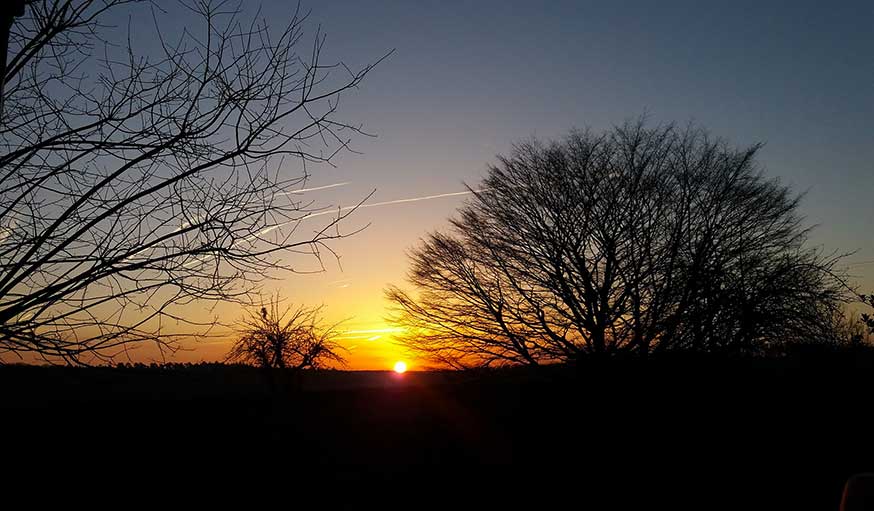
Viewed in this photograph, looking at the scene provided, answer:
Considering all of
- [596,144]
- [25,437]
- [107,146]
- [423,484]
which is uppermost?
[596,144]

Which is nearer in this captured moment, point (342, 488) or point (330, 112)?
point (330, 112)

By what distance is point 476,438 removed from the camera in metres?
6.13

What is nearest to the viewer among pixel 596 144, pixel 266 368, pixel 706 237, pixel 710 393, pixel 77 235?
pixel 77 235

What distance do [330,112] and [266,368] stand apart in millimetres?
16046

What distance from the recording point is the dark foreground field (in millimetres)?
4711

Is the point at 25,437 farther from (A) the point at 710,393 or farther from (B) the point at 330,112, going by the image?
(A) the point at 710,393

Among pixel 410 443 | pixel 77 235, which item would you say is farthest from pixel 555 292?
pixel 77 235

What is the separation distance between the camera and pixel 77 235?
12.0 feet

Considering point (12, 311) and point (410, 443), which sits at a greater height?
point (12, 311)

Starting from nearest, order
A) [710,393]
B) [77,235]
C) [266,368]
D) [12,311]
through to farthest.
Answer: [12,311]
[77,235]
[710,393]
[266,368]

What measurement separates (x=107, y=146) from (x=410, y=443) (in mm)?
3460

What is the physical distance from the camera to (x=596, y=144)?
15953 mm

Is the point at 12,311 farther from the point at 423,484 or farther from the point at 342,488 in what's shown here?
the point at 423,484

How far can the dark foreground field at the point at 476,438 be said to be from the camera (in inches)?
185
